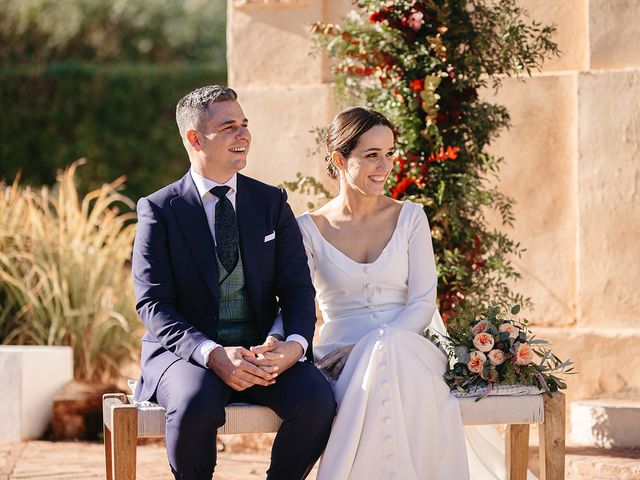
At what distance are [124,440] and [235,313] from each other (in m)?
0.65

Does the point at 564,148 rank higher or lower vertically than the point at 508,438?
higher

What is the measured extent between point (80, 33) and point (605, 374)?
1151cm

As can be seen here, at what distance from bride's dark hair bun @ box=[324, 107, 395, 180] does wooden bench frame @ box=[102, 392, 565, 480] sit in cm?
121

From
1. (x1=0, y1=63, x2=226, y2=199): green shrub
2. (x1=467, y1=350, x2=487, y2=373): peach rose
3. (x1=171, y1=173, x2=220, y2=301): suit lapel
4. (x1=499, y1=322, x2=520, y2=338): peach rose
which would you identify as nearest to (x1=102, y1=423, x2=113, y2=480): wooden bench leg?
(x1=171, y1=173, x2=220, y2=301): suit lapel

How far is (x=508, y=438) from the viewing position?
4.73m

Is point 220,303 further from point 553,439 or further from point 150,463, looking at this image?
point 150,463

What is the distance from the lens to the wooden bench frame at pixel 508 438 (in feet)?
13.0

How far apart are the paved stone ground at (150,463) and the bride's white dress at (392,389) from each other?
1.29m

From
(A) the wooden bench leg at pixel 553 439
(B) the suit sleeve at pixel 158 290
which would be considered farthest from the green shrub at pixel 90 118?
(A) the wooden bench leg at pixel 553 439

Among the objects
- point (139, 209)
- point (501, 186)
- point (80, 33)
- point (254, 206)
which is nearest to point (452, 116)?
point (501, 186)

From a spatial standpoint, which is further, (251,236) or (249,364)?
(251,236)

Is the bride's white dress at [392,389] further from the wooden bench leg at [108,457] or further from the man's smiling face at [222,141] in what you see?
the wooden bench leg at [108,457]

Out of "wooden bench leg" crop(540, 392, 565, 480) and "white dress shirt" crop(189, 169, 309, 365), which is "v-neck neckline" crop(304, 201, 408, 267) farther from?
"wooden bench leg" crop(540, 392, 565, 480)

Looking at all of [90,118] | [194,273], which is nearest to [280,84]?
[194,273]
